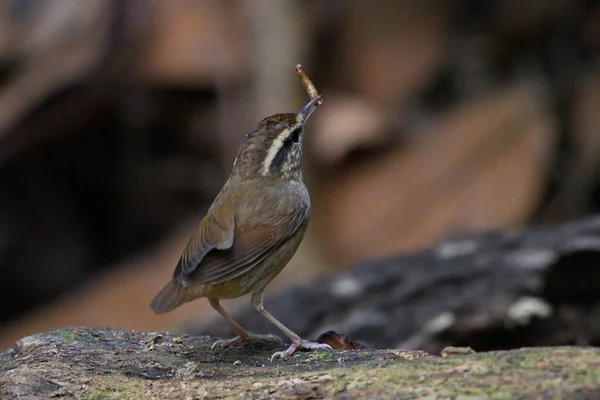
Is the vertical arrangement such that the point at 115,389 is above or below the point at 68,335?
below

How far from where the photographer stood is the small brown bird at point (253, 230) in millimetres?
4500

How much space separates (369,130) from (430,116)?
1031 millimetres

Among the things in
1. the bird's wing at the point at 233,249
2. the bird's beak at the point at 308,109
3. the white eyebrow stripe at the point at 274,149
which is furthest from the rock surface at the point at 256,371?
the bird's beak at the point at 308,109

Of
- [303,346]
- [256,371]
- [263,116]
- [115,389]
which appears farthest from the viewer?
[263,116]

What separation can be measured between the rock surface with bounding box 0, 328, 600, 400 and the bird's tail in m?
0.16

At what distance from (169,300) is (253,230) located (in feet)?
1.70

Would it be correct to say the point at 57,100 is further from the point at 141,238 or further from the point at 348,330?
the point at 348,330

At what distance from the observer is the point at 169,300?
450cm

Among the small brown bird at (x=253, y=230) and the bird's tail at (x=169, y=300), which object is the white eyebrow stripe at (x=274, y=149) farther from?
the bird's tail at (x=169, y=300)

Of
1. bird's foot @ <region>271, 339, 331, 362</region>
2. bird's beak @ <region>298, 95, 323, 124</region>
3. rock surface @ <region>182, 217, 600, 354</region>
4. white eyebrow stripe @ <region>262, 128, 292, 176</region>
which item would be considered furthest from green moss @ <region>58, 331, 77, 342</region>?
rock surface @ <region>182, 217, 600, 354</region>

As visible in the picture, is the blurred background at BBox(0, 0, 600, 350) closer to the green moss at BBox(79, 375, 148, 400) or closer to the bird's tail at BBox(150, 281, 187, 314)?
the bird's tail at BBox(150, 281, 187, 314)

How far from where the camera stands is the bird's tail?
448 centimetres

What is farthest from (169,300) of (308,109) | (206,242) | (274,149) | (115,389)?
(308,109)

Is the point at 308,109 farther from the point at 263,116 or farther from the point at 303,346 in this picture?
the point at 263,116
